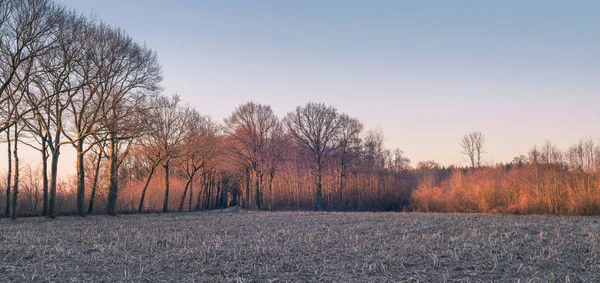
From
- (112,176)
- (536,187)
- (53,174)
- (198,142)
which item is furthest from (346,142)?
(53,174)

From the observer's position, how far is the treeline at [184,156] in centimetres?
2316

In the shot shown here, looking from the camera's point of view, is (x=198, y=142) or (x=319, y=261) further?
(x=198, y=142)

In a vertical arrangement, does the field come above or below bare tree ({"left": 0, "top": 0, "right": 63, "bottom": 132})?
below

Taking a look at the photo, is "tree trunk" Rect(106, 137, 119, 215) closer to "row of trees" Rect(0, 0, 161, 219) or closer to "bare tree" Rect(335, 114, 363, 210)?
"row of trees" Rect(0, 0, 161, 219)

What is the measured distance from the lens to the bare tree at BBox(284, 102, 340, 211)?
47688 mm

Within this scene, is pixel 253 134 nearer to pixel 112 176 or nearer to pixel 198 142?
pixel 198 142

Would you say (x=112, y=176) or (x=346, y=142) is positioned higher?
(x=346, y=142)

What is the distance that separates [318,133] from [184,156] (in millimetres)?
14559

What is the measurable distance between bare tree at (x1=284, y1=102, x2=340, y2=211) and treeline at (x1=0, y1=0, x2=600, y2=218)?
12cm

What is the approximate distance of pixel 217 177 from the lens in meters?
56.1

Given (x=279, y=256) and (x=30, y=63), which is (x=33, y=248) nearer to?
(x=279, y=256)

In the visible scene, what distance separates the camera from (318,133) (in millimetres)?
47781

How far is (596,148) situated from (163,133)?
33.3 m

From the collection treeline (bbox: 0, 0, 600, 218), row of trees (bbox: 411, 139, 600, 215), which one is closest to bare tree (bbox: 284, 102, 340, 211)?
treeline (bbox: 0, 0, 600, 218)
